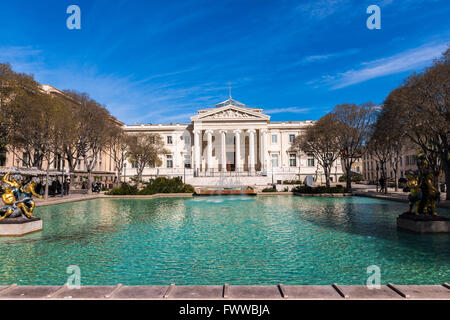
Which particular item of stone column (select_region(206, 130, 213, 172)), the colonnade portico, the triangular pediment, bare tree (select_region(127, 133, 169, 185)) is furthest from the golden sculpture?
the triangular pediment

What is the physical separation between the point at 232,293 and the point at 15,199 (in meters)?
10.2

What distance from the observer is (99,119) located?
31.5 m

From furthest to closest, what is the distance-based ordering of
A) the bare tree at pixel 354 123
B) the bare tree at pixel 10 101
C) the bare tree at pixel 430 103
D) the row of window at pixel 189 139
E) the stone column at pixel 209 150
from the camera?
Answer: 1. the row of window at pixel 189 139
2. the stone column at pixel 209 150
3. the bare tree at pixel 354 123
4. the bare tree at pixel 10 101
5. the bare tree at pixel 430 103

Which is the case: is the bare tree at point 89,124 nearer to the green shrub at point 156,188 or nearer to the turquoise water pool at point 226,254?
the green shrub at point 156,188

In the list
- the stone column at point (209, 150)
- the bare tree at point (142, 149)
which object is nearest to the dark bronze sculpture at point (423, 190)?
the bare tree at point (142, 149)

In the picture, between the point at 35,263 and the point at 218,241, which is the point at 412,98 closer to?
the point at 218,241

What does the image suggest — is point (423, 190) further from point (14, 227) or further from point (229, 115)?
point (229, 115)

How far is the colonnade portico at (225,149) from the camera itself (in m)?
58.9

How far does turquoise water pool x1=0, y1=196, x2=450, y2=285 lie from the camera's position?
5656 millimetres

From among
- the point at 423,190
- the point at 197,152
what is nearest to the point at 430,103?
the point at 423,190

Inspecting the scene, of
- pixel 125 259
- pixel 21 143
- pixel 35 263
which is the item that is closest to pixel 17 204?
pixel 35 263

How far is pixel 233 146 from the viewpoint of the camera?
65.4 m

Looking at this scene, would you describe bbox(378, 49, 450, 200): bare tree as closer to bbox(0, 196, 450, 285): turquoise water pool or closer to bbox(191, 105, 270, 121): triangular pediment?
bbox(0, 196, 450, 285): turquoise water pool

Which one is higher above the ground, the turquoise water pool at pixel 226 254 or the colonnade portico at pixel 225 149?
the colonnade portico at pixel 225 149
